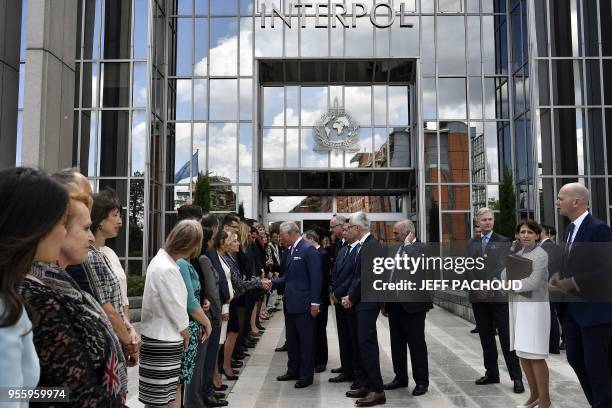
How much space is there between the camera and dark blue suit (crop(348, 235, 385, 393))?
594 cm

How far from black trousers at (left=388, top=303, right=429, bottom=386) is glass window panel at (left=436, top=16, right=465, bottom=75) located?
15523mm

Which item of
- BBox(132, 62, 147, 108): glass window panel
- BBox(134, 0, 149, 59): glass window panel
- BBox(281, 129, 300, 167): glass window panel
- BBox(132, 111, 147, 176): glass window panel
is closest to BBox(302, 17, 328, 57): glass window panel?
BBox(281, 129, 300, 167): glass window panel

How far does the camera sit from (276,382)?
6.88 meters

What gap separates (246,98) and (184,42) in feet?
11.0

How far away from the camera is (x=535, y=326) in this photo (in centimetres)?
509

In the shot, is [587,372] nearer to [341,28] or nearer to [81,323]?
[81,323]

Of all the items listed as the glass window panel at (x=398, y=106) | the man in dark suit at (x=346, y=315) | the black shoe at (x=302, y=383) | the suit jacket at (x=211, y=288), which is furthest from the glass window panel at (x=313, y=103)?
the suit jacket at (x=211, y=288)

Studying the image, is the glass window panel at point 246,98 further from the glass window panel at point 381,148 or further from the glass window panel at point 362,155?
the glass window panel at point 381,148

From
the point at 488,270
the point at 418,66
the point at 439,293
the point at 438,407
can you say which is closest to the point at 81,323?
the point at 438,407

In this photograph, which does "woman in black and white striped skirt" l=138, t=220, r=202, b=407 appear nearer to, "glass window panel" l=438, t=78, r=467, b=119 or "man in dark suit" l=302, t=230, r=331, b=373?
"man in dark suit" l=302, t=230, r=331, b=373

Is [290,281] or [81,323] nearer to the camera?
[81,323]

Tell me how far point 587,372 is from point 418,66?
17008 mm

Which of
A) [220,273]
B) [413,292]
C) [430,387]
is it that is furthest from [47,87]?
[430,387]

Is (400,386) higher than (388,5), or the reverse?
(388,5)
